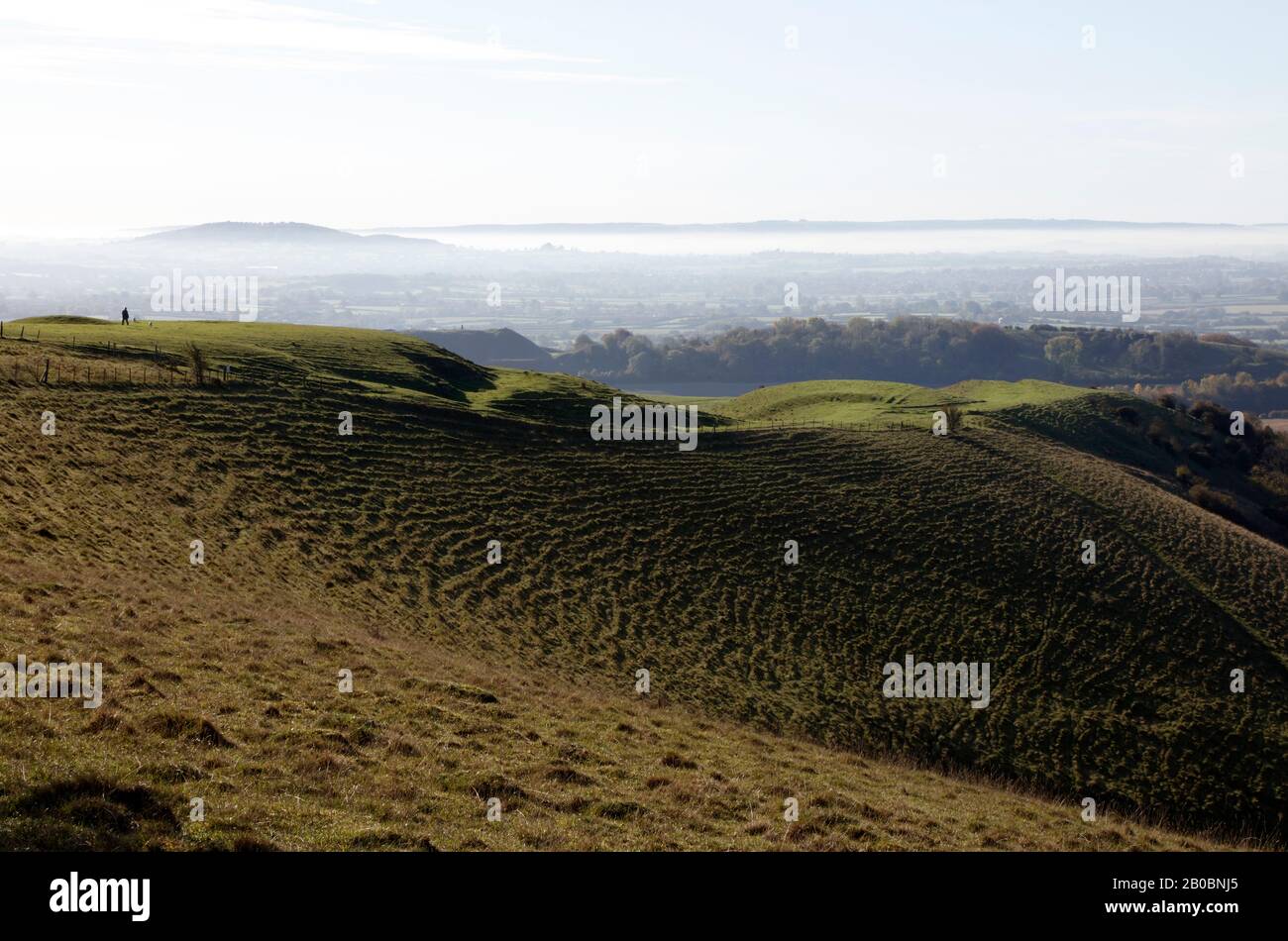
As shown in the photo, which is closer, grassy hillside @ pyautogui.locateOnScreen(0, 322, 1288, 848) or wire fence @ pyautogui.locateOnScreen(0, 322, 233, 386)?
grassy hillside @ pyautogui.locateOnScreen(0, 322, 1288, 848)

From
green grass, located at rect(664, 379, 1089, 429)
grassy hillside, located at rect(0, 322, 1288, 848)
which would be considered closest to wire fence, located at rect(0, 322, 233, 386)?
grassy hillside, located at rect(0, 322, 1288, 848)

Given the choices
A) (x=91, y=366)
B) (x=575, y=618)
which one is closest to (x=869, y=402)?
(x=575, y=618)

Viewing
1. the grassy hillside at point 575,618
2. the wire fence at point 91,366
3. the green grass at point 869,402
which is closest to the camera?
the grassy hillside at point 575,618

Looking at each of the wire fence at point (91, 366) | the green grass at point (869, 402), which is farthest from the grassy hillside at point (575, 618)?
the green grass at point (869, 402)

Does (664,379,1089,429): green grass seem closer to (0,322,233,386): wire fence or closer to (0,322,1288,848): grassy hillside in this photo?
(0,322,1288,848): grassy hillside

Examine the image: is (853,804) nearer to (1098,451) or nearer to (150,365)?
(150,365)

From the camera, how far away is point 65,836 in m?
10.6

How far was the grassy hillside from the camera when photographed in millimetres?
15539

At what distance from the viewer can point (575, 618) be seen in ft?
122

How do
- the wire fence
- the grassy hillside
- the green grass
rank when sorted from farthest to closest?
the green grass
the wire fence
the grassy hillside

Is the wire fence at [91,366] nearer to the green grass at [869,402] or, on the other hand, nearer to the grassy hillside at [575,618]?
the grassy hillside at [575,618]

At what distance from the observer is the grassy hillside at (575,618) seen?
15.5 m
